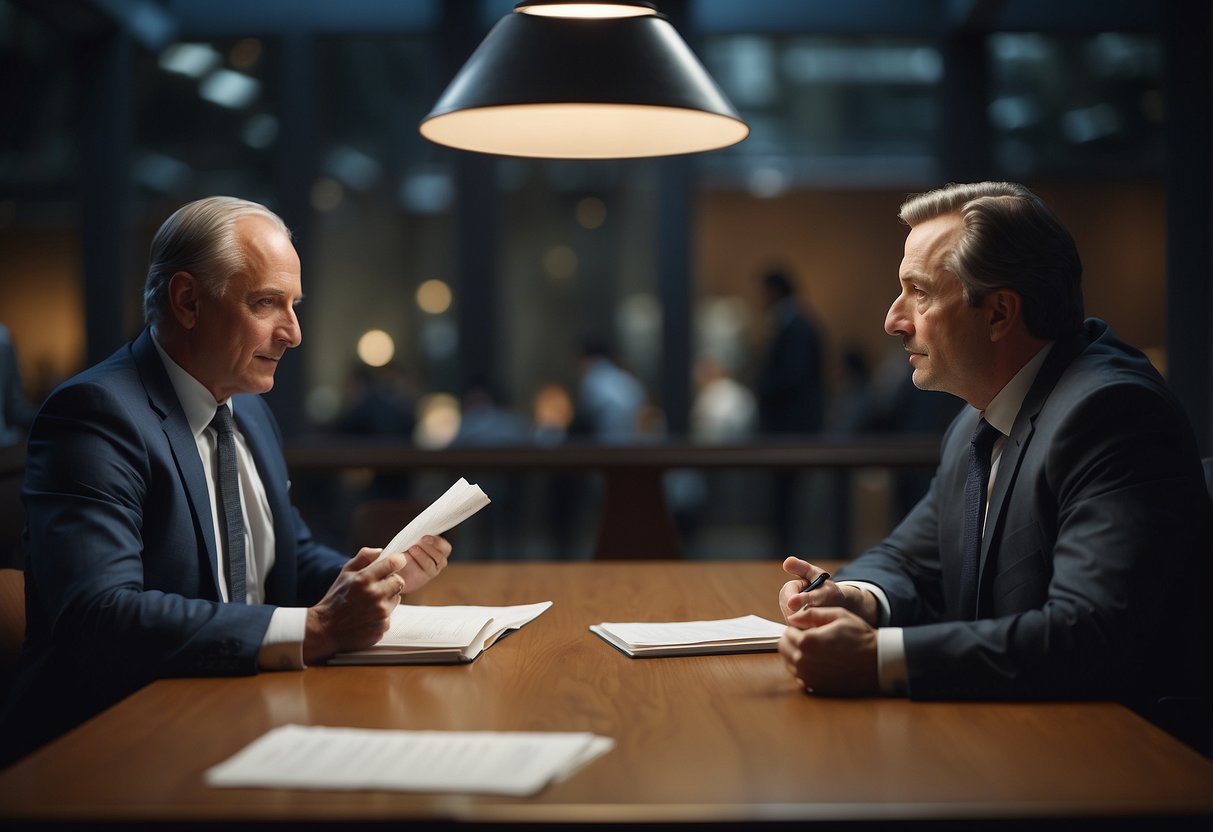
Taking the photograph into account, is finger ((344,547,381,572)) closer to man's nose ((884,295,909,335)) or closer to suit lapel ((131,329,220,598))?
suit lapel ((131,329,220,598))

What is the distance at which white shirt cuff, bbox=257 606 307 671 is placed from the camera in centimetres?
166

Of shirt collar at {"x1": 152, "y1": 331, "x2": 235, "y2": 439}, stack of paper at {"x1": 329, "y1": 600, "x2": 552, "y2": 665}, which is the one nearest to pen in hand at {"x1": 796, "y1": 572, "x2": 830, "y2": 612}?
stack of paper at {"x1": 329, "y1": 600, "x2": 552, "y2": 665}

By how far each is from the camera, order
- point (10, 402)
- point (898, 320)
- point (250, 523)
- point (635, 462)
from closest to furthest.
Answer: point (898, 320) < point (250, 523) < point (635, 462) < point (10, 402)

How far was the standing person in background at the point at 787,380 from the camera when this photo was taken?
6422mm

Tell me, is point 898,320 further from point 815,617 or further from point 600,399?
point 600,399

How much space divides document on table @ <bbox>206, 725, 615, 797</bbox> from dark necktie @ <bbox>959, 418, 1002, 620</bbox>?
0.85 meters

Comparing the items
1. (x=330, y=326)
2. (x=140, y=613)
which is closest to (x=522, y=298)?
(x=330, y=326)

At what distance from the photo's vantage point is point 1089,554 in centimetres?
157

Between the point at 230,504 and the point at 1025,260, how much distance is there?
4.71 feet

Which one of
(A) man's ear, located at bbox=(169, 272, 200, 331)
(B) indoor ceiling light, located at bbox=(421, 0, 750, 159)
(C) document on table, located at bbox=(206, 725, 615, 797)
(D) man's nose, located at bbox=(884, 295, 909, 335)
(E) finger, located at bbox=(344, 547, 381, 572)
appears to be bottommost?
(C) document on table, located at bbox=(206, 725, 615, 797)

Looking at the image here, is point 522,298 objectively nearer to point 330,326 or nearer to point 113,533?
point 330,326

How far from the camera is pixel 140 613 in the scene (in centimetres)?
165

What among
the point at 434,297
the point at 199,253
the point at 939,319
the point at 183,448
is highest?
the point at 434,297

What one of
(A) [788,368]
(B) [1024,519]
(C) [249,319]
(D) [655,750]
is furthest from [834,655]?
(A) [788,368]
